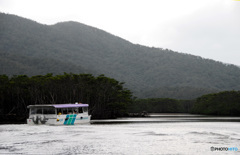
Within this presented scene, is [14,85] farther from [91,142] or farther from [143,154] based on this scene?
[143,154]

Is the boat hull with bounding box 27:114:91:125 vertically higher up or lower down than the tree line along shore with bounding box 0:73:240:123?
lower down

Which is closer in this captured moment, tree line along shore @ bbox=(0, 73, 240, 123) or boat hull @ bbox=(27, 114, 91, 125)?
boat hull @ bbox=(27, 114, 91, 125)

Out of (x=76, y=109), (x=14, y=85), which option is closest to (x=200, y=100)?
(x=14, y=85)

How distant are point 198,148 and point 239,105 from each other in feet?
249

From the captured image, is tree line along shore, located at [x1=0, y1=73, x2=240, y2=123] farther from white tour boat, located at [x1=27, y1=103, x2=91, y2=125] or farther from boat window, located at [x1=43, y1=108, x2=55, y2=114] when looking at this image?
boat window, located at [x1=43, y1=108, x2=55, y2=114]

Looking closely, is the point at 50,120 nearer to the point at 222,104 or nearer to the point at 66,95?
the point at 66,95

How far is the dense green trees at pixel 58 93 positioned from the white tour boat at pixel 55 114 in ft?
65.6

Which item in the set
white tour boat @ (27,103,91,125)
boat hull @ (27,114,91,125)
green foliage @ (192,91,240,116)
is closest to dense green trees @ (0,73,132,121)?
white tour boat @ (27,103,91,125)

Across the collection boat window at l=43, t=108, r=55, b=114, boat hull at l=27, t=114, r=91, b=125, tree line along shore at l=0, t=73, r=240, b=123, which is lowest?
boat hull at l=27, t=114, r=91, b=125

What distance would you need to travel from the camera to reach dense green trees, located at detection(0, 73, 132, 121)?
74062 mm

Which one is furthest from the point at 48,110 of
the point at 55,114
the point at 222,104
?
the point at 222,104

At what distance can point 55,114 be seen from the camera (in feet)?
158

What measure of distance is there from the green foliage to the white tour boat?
58.0 metres

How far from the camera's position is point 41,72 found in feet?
529
